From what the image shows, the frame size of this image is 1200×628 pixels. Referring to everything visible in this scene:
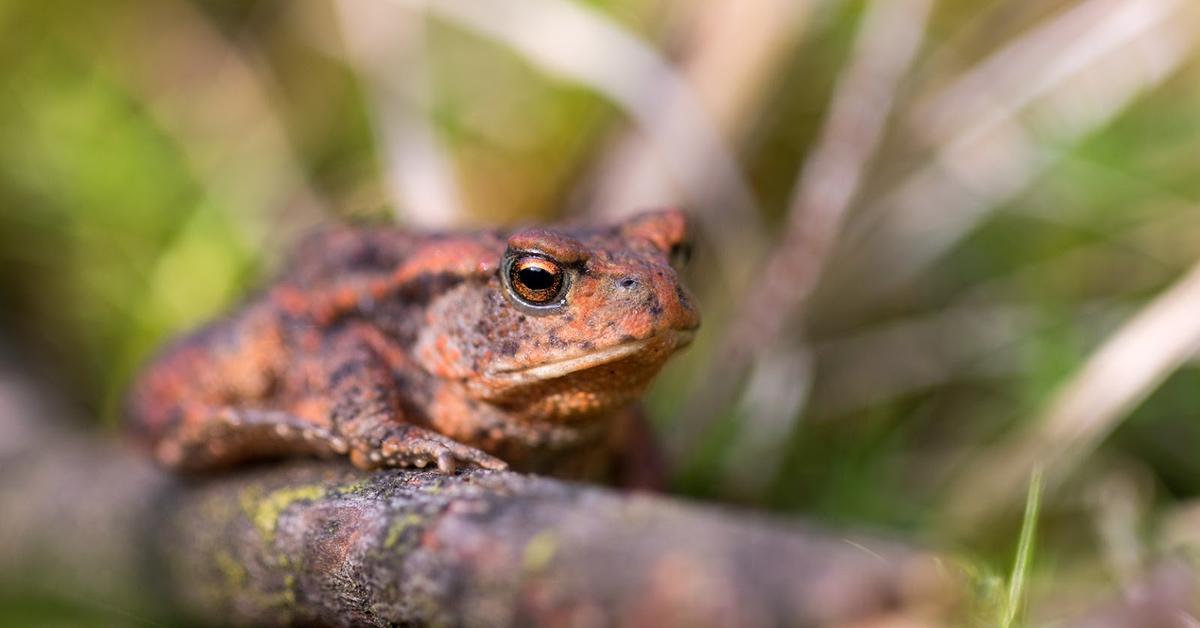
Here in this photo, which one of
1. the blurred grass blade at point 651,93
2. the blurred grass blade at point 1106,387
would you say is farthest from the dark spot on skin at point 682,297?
the blurred grass blade at point 651,93

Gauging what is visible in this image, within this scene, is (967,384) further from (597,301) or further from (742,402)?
(597,301)

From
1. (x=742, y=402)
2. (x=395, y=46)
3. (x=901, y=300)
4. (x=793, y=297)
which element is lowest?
(x=742, y=402)

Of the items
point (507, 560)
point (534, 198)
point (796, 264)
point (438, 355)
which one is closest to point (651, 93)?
point (534, 198)

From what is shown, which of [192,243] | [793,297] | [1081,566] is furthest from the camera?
[192,243]

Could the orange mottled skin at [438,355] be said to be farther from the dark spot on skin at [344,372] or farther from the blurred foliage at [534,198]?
the blurred foliage at [534,198]

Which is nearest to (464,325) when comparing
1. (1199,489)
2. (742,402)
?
(742,402)

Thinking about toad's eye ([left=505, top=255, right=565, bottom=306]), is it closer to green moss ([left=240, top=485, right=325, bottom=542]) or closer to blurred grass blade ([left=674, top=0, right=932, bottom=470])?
green moss ([left=240, top=485, right=325, bottom=542])

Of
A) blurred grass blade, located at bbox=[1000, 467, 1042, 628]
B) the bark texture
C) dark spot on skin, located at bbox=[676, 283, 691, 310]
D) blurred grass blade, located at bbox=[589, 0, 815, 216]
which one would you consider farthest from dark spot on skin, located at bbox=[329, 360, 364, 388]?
blurred grass blade, located at bbox=[589, 0, 815, 216]
